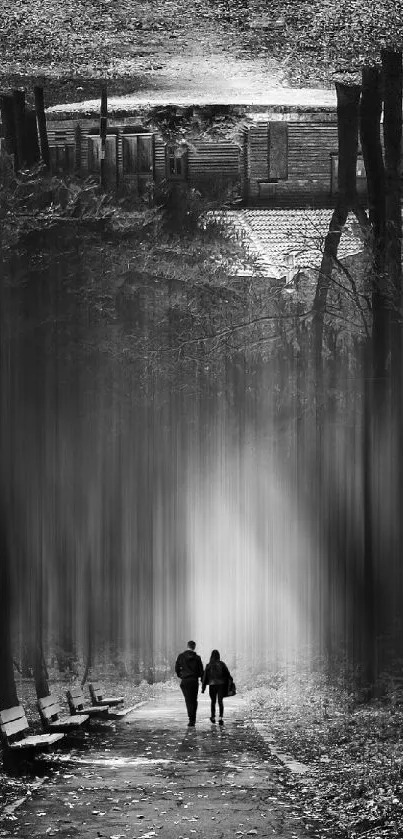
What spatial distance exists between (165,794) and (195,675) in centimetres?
607

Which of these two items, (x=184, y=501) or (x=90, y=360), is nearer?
(x=90, y=360)

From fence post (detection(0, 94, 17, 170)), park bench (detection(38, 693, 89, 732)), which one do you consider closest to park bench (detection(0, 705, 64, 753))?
park bench (detection(38, 693, 89, 732))

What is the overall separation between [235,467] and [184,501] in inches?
121

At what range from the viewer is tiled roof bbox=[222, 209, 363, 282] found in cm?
1589

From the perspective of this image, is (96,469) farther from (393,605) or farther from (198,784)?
(198,784)

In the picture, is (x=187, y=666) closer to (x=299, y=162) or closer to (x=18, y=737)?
(x=18, y=737)

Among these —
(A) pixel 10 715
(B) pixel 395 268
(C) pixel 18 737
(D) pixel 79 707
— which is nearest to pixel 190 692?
(D) pixel 79 707

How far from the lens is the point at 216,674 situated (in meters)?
14.0

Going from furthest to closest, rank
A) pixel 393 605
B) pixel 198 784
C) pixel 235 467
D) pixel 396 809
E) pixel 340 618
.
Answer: pixel 235 467, pixel 340 618, pixel 393 605, pixel 198 784, pixel 396 809

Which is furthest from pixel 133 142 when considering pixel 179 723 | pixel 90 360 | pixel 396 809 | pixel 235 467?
pixel 396 809

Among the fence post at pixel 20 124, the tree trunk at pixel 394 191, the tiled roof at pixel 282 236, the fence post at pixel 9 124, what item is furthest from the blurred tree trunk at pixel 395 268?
the fence post at pixel 9 124

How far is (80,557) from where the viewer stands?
66.8ft

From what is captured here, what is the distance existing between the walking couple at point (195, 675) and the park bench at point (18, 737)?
3564mm

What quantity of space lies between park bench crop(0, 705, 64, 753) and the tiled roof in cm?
853
